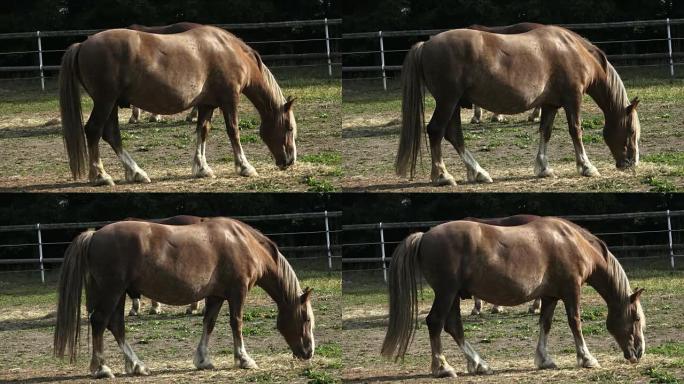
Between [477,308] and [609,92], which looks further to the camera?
[477,308]

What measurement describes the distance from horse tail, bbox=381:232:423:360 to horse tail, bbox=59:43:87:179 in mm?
3180

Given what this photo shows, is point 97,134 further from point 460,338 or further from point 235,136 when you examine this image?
point 460,338

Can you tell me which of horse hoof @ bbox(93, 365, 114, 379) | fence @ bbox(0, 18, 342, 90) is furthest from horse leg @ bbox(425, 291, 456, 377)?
fence @ bbox(0, 18, 342, 90)

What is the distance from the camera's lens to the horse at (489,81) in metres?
12.9

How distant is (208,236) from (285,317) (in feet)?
4.32

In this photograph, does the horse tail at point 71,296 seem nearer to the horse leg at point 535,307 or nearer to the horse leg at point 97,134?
the horse leg at point 97,134

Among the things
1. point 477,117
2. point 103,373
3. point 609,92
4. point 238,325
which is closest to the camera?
point 103,373

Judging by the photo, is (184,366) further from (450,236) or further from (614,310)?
(614,310)

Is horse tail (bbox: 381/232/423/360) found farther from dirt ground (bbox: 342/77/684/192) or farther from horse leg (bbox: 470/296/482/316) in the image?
horse leg (bbox: 470/296/482/316)

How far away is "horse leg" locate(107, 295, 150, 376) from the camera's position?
12516 mm

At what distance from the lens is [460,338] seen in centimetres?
1254

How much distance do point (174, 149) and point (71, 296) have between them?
9.59 ft

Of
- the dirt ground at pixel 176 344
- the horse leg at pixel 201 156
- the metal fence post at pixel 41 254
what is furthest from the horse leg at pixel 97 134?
the metal fence post at pixel 41 254

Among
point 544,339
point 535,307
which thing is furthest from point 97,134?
point 535,307
